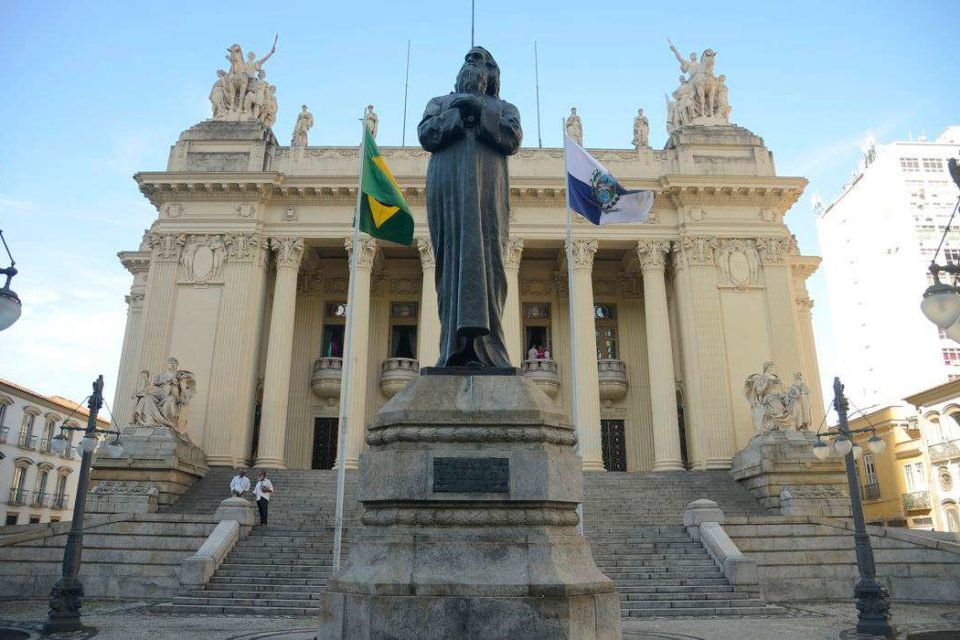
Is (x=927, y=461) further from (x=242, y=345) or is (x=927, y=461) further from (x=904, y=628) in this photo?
(x=242, y=345)

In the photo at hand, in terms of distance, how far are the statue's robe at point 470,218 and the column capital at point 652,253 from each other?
21625 millimetres

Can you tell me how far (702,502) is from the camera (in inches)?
621

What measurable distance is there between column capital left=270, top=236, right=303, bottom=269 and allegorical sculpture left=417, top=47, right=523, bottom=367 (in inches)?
847

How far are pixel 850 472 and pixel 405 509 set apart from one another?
8.69m

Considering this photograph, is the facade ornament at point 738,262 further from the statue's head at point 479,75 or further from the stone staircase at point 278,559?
the statue's head at point 479,75

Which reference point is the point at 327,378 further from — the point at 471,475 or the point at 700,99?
the point at 471,475

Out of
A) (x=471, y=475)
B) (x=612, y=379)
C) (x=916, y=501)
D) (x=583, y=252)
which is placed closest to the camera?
(x=471, y=475)

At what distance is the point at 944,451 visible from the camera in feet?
114

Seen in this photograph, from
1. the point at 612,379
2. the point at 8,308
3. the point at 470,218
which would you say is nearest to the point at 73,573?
the point at 8,308

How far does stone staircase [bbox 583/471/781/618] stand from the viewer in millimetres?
11953

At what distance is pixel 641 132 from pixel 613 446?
1353cm

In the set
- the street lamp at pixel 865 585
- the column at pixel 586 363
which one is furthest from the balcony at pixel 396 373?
the street lamp at pixel 865 585

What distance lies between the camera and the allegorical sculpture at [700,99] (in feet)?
97.7

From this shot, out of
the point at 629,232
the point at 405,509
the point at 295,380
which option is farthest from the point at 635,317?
the point at 405,509
